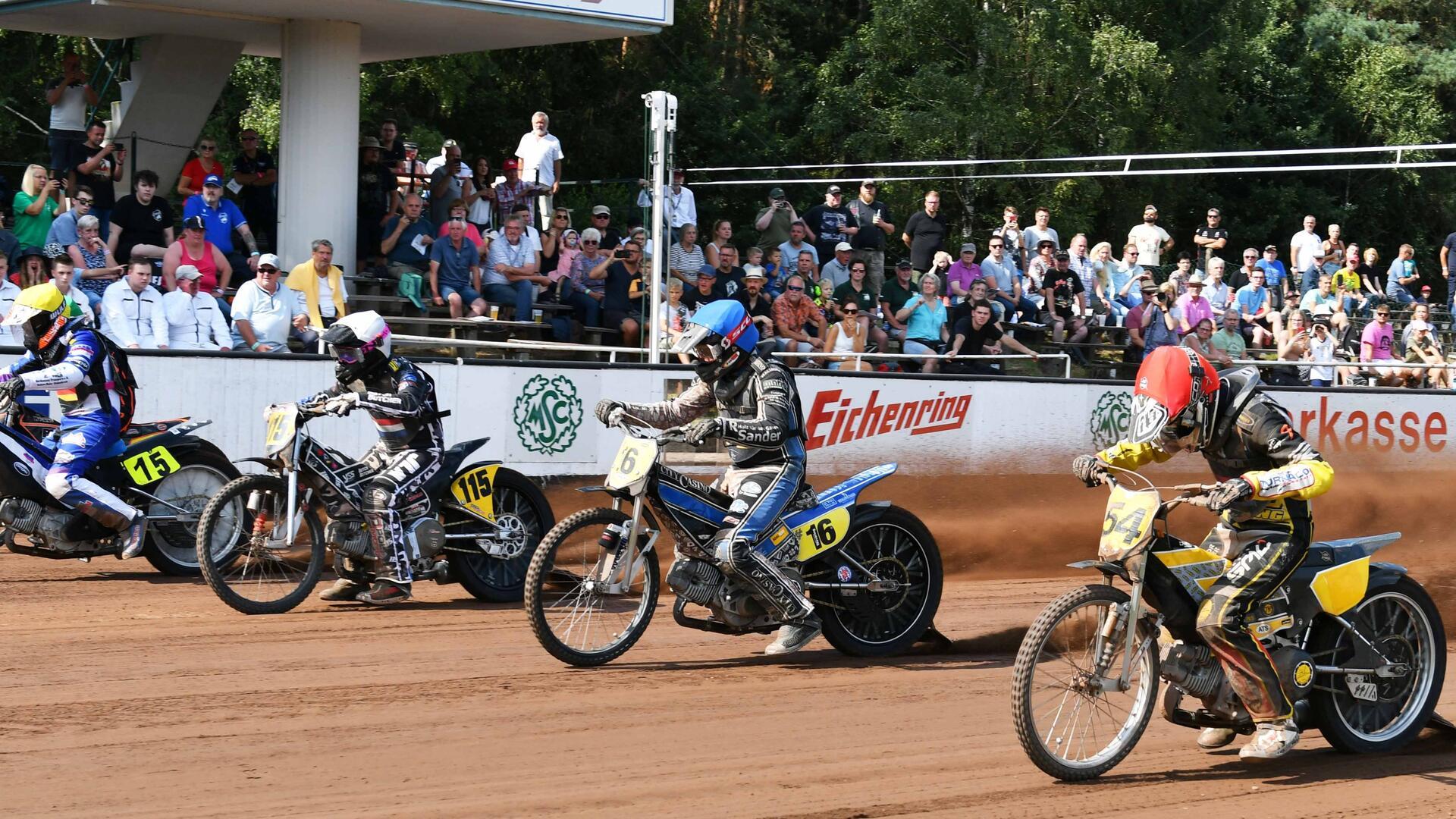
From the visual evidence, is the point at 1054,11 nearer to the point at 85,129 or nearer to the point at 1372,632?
the point at 85,129

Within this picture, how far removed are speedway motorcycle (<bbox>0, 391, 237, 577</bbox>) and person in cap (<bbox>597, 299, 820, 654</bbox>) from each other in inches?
170

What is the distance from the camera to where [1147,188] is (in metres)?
36.9

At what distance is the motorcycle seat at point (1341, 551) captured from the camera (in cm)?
705

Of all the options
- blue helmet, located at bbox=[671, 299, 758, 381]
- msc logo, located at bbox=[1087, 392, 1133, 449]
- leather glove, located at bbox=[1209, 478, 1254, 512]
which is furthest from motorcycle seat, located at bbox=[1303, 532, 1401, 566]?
msc logo, located at bbox=[1087, 392, 1133, 449]

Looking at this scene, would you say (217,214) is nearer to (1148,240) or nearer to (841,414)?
(841,414)

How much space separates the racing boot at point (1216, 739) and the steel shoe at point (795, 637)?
7.89ft

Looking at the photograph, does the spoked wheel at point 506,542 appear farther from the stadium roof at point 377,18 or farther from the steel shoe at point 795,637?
the stadium roof at point 377,18

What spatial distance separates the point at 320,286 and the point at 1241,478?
35.4 feet

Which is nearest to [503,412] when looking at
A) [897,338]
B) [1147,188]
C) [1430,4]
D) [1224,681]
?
[897,338]

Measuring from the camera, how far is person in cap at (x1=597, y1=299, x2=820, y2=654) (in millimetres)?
8672

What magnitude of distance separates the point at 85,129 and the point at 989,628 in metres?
12.7

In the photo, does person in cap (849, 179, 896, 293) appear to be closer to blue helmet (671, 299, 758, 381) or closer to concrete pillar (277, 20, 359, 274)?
concrete pillar (277, 20, 359, 274)

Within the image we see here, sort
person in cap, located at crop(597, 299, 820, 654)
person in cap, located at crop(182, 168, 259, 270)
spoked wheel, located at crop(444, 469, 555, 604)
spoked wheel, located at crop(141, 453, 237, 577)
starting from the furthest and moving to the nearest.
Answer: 1. person in cap, located at crop(182, 168, 259, 270)
2. spoked wheel, located at crop(141, 453, 237, 577)
3. spoked wheel, located at crop(444, 469, 555, 604)
4. person in cap, located at crop(597, 299, 820, 654)

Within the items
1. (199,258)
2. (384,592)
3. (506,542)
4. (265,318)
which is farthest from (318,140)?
(384,592)
